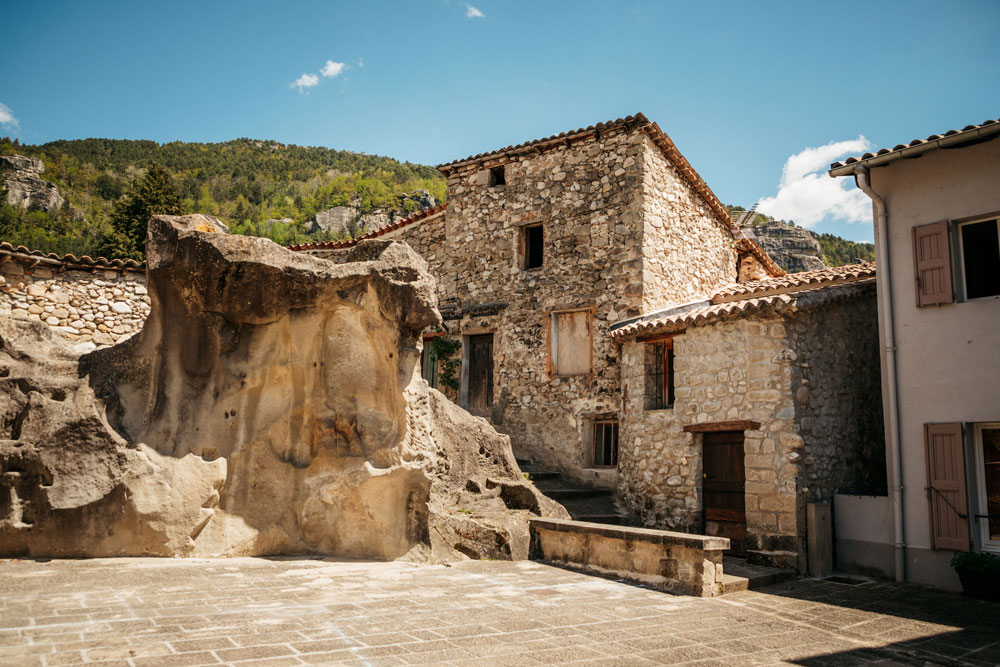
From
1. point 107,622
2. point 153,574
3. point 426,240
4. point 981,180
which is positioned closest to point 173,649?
point 107,622

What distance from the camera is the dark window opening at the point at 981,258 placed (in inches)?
361

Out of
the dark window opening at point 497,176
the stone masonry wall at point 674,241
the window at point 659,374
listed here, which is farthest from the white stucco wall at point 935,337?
the dark window opening at point 497,176

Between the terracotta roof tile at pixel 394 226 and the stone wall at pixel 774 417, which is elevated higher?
the terracotta roof tile at pixel 394 226

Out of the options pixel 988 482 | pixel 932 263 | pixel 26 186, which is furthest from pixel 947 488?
pixel 26 186

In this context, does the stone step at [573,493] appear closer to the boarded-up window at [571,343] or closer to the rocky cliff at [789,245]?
the boarded-up window at [571,343]

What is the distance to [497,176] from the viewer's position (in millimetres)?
16859

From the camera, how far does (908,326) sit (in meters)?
9.48

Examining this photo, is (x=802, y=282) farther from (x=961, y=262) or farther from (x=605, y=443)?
(x=605, y=443)

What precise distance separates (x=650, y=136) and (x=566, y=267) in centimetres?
333

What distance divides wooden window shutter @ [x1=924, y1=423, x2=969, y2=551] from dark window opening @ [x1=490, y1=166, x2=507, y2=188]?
→ 1090 centimetres

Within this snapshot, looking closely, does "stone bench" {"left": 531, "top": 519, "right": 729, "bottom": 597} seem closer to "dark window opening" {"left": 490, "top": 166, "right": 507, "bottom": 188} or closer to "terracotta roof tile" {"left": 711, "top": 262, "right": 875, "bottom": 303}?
"terracotta roof tile" {"left": 711, "top": 262, "right": 875, "bottom": 303}

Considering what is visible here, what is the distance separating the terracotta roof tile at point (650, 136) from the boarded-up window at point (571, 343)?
156 inches

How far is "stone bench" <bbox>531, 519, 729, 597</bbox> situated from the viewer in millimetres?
7758

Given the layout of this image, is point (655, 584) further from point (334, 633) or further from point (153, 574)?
point (153, 574)
